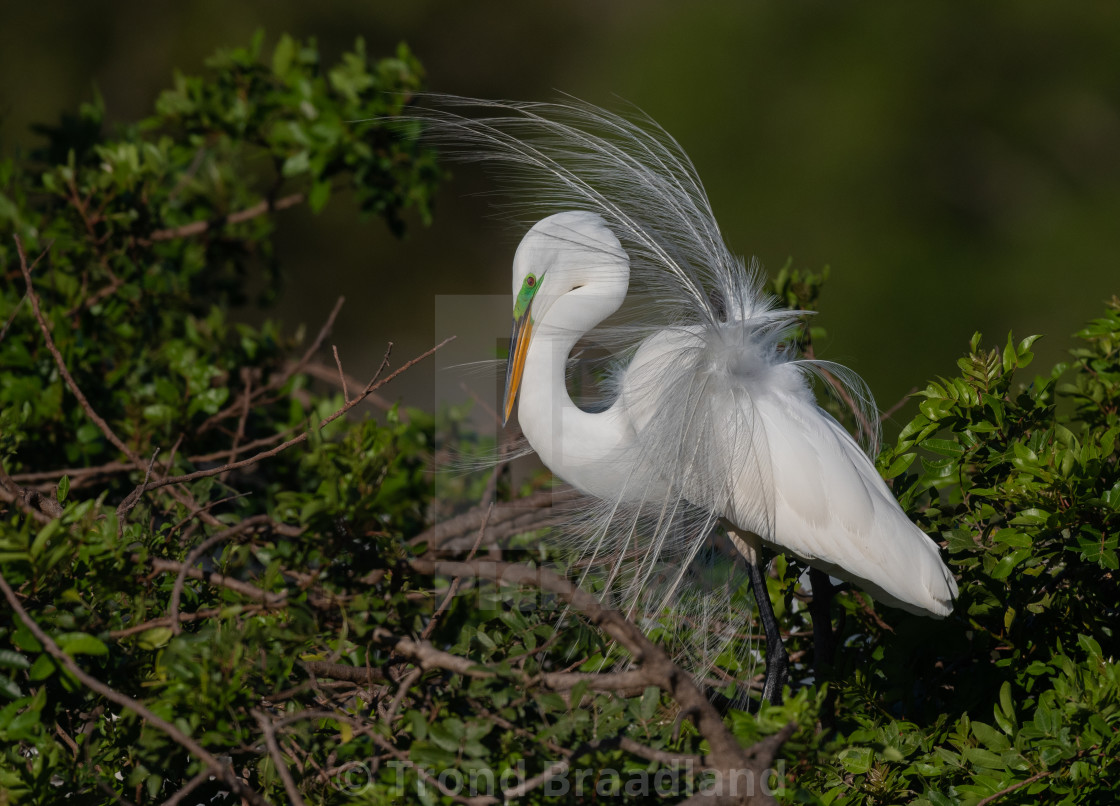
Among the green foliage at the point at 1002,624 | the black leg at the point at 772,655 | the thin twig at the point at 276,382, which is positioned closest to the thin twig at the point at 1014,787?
the green foliage at the point at 1002,624

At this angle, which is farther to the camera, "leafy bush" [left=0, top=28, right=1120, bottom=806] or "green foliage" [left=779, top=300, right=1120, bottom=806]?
"green foliage" [left=779, top=300, right=1120, bottom=806]

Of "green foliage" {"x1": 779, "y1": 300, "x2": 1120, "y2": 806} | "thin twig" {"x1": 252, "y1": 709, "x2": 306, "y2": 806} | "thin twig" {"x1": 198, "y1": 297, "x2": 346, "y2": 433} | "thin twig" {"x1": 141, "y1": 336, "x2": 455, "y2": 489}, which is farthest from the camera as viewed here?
"thin twig" {"x1": 198, "y1": 297, "x2": 346, "y2": 433}

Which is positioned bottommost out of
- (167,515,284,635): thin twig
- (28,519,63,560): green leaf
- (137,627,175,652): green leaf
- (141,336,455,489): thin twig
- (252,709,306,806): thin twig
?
(252,709,306,806): thin twig

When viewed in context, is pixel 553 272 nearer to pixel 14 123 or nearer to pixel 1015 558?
pixel 1015 558

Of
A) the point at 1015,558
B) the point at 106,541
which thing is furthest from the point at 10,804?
the point at 1015,558

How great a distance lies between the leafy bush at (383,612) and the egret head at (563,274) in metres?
0.32

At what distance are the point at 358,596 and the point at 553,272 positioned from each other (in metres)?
0.82

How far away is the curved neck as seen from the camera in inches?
69.5

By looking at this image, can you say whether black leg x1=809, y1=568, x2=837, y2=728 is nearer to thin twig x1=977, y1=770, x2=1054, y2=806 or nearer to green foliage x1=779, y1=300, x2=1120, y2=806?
green foliage x1=779, y1=300, x2=1120, y2=806

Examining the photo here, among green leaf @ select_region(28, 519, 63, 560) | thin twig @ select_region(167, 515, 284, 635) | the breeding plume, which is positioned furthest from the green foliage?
green leaf @ select_region(28, 519, 63, 560)

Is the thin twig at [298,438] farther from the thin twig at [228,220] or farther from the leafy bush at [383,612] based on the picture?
the thin twig at [228,220]

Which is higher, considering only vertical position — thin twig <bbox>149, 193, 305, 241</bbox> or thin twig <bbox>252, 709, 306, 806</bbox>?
thin twig <bbox>149, 193, 305, 241</bbox>

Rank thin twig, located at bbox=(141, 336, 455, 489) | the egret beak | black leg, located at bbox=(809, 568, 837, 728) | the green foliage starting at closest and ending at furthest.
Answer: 1. thin twig, located at bbox=(141, 336, 455, 489)
2. the green foliage
3. black leg, located at bbox=(809, 568, 837, 728)
4. the egret beak

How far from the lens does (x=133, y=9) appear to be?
324 inches
